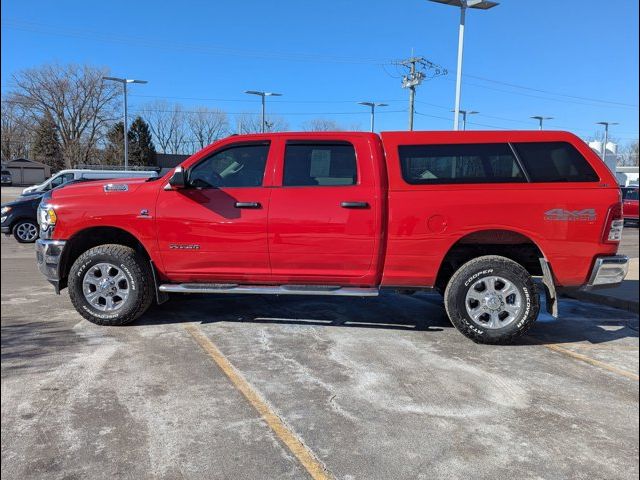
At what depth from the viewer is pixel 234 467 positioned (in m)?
2.60

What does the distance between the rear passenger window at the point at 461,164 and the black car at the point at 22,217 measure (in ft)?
35.2

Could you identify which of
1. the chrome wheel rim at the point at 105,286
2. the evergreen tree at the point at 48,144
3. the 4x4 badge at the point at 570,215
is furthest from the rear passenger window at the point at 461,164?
the evergreen tree at the point at 48,144

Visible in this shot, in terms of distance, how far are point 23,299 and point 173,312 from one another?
2065mm

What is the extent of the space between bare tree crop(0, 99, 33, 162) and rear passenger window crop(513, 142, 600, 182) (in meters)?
6.76

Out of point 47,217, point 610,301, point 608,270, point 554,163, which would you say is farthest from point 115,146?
point 610,301

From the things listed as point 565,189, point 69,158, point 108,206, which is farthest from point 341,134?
point 69,158

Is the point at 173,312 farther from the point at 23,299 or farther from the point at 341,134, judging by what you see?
the point at 341,134

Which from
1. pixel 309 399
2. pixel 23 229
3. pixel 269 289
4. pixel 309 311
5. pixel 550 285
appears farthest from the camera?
pixel 23 229

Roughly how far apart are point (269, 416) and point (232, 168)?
2.76 meters

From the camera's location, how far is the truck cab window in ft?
16.4

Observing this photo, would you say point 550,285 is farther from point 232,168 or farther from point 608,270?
point 232,168

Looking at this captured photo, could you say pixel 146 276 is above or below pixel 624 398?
above

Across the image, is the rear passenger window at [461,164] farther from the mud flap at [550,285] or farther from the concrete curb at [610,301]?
the concrete curb at [610,301]

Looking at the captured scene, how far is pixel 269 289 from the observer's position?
4918 mm
